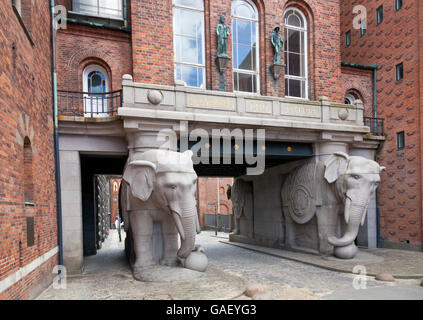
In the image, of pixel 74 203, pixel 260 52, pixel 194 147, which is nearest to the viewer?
pixel 74 203

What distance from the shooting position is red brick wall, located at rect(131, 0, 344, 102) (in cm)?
1201

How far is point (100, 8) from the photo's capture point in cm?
1327

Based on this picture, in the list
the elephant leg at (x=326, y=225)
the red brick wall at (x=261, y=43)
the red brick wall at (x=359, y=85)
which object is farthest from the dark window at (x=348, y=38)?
the elephant leg at (x=326, y=225)

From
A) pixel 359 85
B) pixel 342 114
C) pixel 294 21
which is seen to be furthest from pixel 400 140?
pixel 294 21

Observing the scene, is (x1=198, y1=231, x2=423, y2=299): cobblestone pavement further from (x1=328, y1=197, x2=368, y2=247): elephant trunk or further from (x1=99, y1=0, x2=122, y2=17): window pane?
(x1=99, y1=0, x2=122, y2=17): window pane

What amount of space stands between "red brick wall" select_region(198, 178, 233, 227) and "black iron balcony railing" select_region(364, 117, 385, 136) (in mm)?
21265

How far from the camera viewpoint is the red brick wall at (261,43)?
12008mm

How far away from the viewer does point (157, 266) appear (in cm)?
973

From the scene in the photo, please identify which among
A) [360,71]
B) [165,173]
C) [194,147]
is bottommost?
[165,173]

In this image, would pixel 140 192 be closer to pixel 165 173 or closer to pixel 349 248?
pixel 165 173

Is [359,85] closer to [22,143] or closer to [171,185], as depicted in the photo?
[171,185]

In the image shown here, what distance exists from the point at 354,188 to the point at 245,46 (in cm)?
752

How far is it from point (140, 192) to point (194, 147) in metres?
2.85
